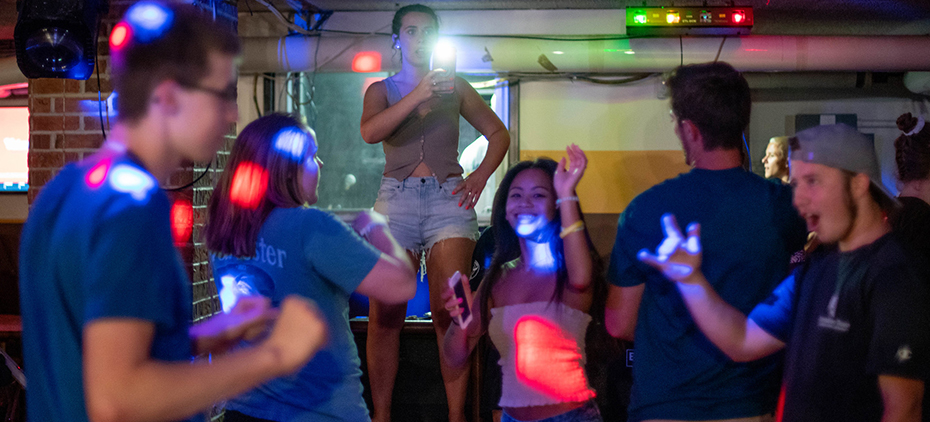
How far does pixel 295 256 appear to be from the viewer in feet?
4.90

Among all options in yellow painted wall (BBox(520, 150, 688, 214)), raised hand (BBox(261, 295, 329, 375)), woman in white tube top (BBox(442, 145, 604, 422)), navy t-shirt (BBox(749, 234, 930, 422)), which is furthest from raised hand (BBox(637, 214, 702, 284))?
yellow painted wall (BBox(520, 150, 688, 214))

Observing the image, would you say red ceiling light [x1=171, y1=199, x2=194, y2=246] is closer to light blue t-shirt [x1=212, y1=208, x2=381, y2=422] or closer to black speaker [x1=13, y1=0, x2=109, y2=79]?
black speaker [x1=13, y1=0, x2=109, y2=79]

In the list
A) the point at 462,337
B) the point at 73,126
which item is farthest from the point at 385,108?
the point at 73,126

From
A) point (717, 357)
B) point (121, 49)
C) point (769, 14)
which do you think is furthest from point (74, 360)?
point (769, 14)

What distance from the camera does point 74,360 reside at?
0.87 m

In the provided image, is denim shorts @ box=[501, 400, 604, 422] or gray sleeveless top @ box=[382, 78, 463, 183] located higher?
gray sleeveless top @ box=[382, 78, 463, 183]

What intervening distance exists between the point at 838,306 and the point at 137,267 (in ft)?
4.09

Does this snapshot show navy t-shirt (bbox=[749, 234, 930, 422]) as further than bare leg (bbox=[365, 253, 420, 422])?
No

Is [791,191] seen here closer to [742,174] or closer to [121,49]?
[742,174]

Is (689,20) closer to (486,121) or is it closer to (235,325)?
(486,121)

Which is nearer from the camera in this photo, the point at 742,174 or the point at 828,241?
the point at 828,241

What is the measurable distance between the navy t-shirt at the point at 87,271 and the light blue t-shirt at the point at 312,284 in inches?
21.2

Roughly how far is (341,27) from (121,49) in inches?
163

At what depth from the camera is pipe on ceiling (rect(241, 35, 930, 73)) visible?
4121 mm
